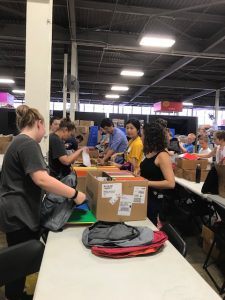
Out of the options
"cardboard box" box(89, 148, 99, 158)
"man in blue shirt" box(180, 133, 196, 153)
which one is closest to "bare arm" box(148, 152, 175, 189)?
"cardboard box" box(89, 148, 99, 158)

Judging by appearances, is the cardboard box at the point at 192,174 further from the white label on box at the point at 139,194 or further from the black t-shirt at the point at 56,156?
the white label on box at the point at 139,194

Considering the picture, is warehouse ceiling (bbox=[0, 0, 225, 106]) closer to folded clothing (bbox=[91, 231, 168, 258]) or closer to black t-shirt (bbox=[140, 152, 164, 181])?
black t-shirt (bbox=[140, 152, 164, 181])

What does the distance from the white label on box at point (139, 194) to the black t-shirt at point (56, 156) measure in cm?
143

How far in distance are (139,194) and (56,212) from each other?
54 cm

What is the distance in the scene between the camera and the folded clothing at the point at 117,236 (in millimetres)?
1531

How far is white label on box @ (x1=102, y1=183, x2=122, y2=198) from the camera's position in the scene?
6.19ft

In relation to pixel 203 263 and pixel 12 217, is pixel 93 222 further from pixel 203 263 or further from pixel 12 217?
pixel 203 263

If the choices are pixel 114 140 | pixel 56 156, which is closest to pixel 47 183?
pixel 56 156

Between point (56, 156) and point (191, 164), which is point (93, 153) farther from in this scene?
point (56, 156)

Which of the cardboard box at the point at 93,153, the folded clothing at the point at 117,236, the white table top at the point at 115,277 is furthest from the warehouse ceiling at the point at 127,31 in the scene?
the white table top at the point at 115,277

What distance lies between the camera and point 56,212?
72.8 inches

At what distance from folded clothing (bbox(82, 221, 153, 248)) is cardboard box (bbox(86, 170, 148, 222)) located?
23 centimetres

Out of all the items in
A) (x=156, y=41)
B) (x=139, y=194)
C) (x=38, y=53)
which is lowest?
(x=139, y=194)

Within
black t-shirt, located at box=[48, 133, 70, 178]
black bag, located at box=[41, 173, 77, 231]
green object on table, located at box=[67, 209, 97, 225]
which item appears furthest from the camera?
black t-shirt, located at box=[48, 133, 70, 178]
